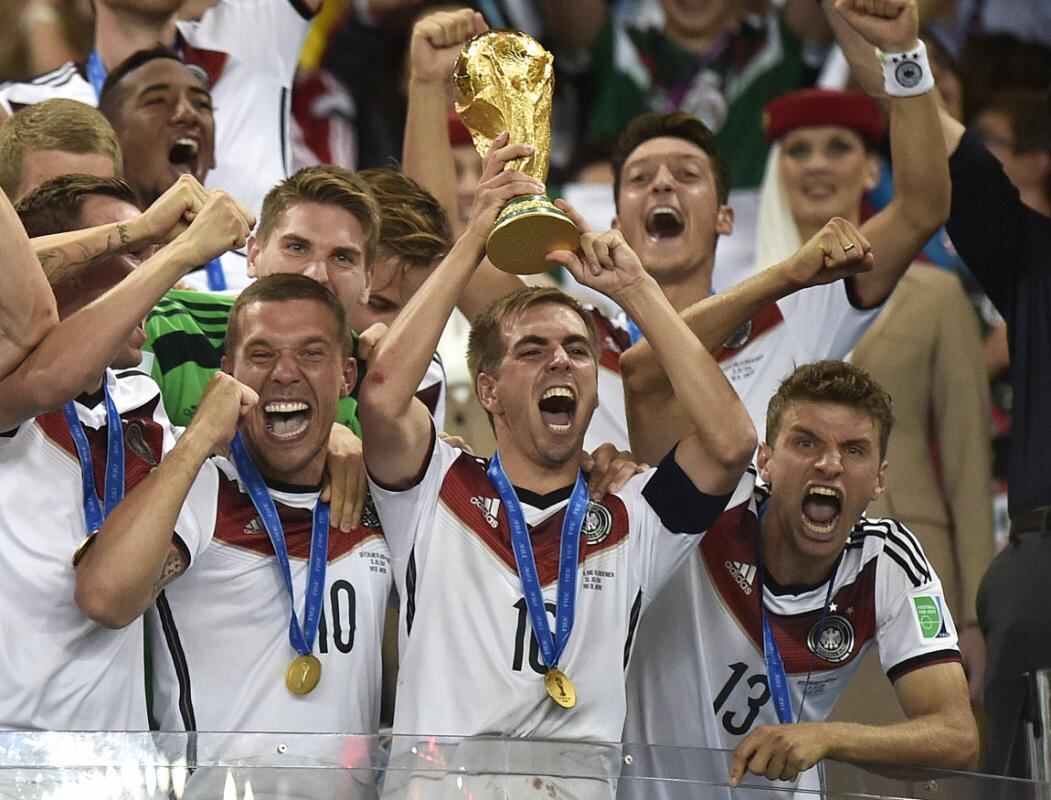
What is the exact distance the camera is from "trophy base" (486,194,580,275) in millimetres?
4043

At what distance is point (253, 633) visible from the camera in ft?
13.5

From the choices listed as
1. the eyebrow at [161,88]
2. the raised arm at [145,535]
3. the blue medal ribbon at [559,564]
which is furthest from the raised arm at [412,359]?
the eyebrow at [161,88]

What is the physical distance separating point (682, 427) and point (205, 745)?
160 cm

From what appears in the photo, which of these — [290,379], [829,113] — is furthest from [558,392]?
[829,113]

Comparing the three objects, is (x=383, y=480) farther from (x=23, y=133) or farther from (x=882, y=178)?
(x=882, y=178)

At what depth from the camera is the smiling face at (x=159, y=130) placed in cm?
543

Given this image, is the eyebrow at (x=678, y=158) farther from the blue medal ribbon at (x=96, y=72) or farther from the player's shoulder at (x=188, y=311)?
the blue medal ribbon at (x=96, y=72)

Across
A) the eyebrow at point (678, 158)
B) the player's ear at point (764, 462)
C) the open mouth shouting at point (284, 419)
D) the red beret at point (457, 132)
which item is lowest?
the player's ear at point (764, 462)

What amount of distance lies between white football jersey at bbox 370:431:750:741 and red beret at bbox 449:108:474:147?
8.80 feet

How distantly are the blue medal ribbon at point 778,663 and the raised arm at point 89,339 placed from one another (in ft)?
5.02

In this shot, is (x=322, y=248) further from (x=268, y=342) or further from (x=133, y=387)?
(x=133, y=387)

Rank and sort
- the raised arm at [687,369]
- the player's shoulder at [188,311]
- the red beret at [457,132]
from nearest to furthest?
the raised arm at [687,369], the player's shoulder at [188,311], the red beret at [457,132]

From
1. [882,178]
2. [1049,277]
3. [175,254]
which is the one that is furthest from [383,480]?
[882,178]

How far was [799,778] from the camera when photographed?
391 centimetres
